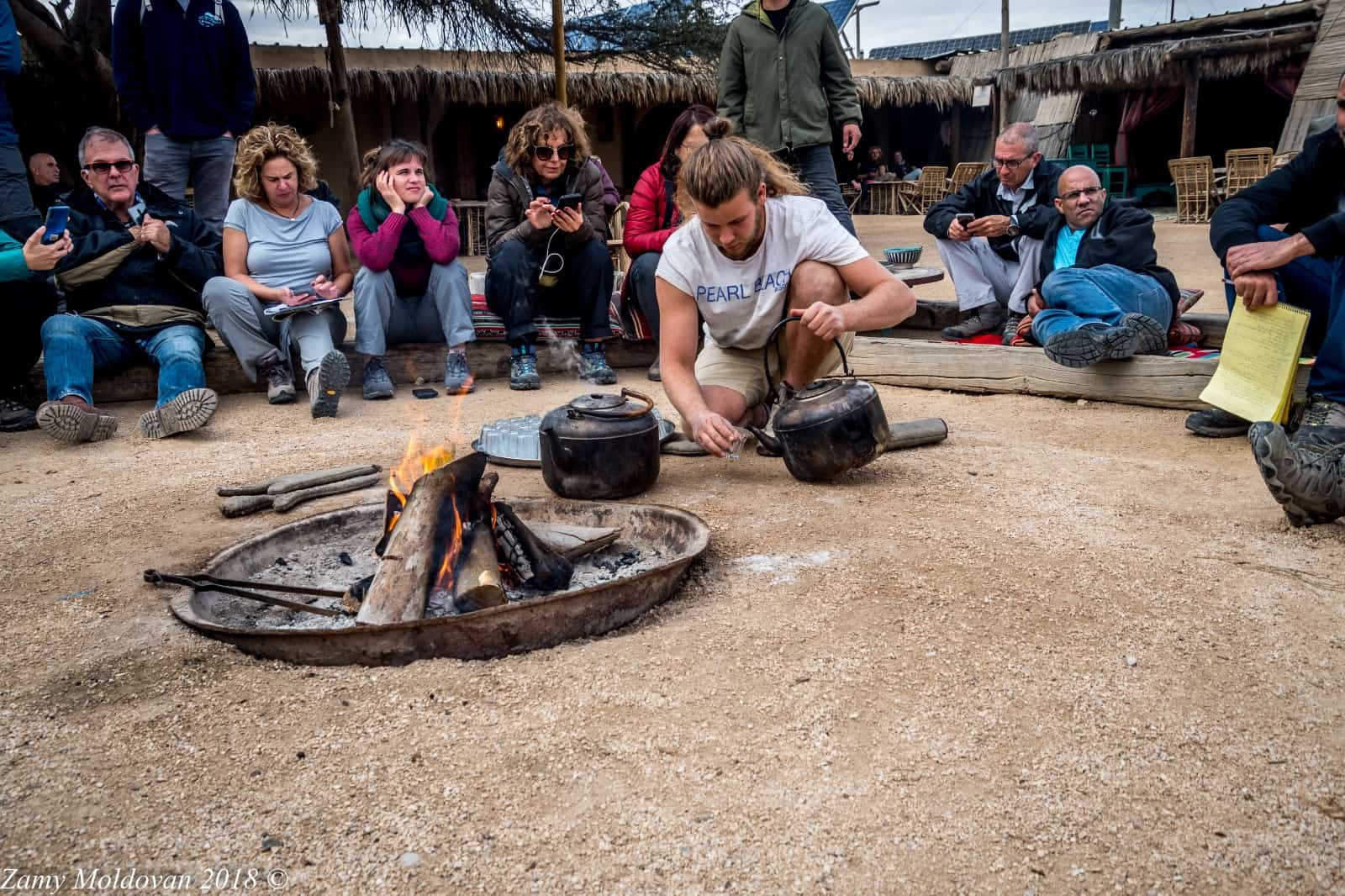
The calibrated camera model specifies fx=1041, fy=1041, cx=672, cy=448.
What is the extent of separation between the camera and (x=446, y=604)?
2.58m

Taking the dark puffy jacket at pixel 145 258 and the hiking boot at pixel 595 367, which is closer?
the dark puffy jacket at pixel 145 258

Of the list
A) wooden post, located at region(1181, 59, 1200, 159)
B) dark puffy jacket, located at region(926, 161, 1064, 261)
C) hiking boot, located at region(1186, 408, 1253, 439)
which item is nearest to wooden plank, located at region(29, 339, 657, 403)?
dark puffy jacket, located at region(926, 161, 1064, 261)

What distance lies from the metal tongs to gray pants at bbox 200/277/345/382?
2568 mm

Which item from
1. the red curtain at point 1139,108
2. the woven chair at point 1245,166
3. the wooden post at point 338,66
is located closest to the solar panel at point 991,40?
the red curtain at point 1139,108

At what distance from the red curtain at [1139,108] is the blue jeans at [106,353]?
17872 millimetres

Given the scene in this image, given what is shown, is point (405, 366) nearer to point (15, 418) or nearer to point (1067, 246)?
point (15, 418)

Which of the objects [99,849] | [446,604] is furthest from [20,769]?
[446,604]

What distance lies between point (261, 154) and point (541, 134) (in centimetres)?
136

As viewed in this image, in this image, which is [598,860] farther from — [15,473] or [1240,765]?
[15,473]

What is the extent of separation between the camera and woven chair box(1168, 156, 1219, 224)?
13.7 meters

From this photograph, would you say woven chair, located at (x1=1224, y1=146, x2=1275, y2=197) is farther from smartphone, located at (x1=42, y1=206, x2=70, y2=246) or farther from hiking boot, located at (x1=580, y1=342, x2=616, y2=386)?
smartphone, located at (x1=42, y1=206, x2=70, y2=246)

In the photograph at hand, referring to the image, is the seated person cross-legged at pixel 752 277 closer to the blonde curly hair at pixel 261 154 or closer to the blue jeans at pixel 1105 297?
the blue jeans at pixel 1105 297

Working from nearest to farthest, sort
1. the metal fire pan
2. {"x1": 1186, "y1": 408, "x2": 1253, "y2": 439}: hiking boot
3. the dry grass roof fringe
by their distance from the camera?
the metal fire pan
{"x1": 1186, "y1": 408, "x2": 1253, "y2": 439}: hiking boot
the dry grass roof fringe

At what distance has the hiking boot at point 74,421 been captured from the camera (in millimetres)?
4285
